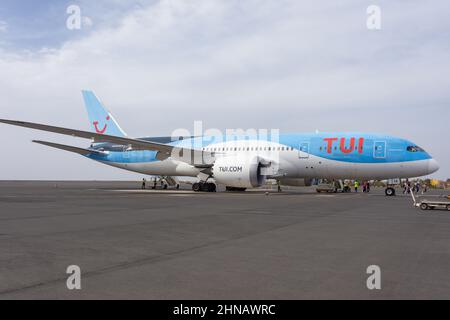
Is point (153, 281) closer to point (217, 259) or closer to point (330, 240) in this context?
point (217, 259)

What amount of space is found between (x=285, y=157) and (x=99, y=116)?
19.5m

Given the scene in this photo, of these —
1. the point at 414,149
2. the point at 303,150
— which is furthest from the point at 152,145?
the point at 414,149

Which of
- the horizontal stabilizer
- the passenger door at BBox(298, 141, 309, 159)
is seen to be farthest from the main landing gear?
the horizontal stabilizer

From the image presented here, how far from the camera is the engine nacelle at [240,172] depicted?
81.0 feet

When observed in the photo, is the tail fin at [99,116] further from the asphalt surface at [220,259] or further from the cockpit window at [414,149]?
the asphalt surface at [220,259]

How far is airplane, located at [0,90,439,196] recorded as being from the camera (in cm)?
2408

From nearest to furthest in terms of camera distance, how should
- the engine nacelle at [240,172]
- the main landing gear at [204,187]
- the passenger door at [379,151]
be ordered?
the passenger door at [379,151] < the engine nacelle at [240,172] < the main landing gear at [204,187]

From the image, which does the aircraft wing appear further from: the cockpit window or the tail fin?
the cockpit window

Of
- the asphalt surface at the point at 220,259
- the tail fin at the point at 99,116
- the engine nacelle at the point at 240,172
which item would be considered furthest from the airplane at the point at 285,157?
the asphalt surface at the point at 220,259

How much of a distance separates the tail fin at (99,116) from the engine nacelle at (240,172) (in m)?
15.2

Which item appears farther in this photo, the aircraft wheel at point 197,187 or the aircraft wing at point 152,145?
the aircraft wheel at point 197,187

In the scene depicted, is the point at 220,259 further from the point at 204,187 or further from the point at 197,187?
the point at 197,187

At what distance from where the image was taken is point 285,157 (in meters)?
26.5
